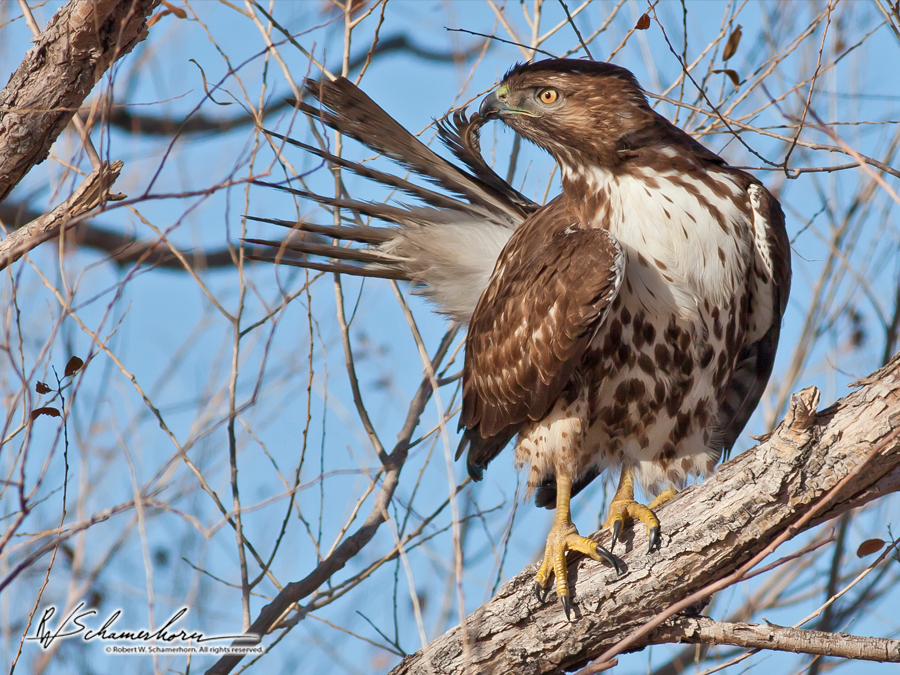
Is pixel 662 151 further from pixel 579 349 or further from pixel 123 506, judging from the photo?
pixel 123 506

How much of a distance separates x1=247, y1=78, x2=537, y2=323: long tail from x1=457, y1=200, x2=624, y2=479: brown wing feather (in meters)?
0.23

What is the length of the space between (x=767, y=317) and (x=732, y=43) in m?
1.06

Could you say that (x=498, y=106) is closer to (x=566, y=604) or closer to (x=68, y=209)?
(x=68, y=209)

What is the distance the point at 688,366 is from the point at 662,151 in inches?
29.4

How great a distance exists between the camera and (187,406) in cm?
384

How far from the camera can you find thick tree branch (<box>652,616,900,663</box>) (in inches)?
82.9

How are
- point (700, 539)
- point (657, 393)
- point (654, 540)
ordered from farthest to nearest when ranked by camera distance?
1. point (657, 393)
2. point (654, 540)
3. point (700, 539)

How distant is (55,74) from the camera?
2340 mm

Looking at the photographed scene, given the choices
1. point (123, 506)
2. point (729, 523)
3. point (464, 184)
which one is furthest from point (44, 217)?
point (729, 523)

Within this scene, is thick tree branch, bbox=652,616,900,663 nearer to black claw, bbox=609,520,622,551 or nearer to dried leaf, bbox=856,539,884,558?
black claw, bbox=609,520,622,551

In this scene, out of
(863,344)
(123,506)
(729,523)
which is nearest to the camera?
(123,506)

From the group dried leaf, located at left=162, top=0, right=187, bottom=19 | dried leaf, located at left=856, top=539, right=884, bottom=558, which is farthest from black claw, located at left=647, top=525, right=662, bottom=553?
dried leaf, located at left=162, top=0, right=187, bottom=19

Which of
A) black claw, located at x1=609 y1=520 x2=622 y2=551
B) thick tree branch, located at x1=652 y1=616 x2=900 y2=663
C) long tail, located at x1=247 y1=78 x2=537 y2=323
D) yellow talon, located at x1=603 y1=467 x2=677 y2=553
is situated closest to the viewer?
thick tree branch, located at x1=652 y1=616 x2=900 y2=663

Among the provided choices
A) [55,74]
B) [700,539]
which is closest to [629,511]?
[700,539]
